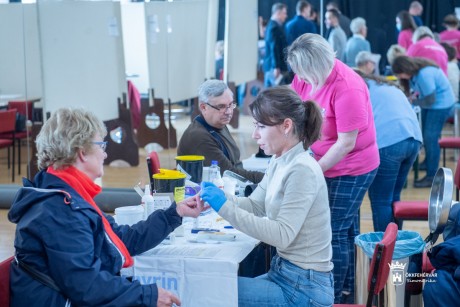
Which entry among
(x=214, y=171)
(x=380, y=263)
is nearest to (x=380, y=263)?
(x=380, y=263)

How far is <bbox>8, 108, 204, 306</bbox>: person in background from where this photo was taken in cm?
224

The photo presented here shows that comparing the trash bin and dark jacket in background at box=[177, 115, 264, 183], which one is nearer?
the trash bin

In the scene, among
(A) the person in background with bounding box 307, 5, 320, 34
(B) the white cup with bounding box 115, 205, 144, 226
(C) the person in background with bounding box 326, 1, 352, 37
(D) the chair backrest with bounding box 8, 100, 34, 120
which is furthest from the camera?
(C) the person in background with bounding box 326, 1, 352, 37

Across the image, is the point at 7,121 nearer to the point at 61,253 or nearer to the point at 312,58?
the point at 312,58

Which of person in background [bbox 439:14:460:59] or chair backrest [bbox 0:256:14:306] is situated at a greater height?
person in background [bbox 439:14:460:59]

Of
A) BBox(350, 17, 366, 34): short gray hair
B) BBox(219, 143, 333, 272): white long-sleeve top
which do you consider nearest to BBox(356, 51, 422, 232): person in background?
BBox(219, 143, 333, 272): white long-sleeve top

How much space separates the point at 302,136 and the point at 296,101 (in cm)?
12

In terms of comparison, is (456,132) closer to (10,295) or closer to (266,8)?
(266,8)

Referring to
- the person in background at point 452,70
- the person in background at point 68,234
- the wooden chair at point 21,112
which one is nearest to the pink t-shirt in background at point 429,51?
the person in background at point 452,70

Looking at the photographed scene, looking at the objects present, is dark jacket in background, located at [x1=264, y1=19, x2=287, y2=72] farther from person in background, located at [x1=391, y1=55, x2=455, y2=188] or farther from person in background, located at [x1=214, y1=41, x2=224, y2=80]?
person in background, located at [x1=391, y1=55, x2=455, y2=188]

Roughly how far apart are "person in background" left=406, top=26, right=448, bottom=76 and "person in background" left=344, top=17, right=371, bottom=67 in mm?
584

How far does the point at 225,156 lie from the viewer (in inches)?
162

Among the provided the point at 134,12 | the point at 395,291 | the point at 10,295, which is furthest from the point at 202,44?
the point at 10,295

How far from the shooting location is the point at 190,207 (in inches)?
112
